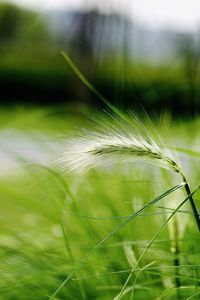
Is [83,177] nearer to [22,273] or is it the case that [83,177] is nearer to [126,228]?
[126,228]

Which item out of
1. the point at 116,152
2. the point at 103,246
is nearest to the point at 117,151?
the point at 116,152

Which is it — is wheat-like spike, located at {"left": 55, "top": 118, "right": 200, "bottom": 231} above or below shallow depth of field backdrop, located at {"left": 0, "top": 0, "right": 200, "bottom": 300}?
above

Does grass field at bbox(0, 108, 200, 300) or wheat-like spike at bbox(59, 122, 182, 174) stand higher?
wheat-like spike at bbox(59, 122, 182, 174)

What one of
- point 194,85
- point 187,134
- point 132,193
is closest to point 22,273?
point 132,193

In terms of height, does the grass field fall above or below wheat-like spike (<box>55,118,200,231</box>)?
below

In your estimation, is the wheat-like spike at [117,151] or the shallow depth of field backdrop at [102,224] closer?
the wheat-like spike at [117,151]

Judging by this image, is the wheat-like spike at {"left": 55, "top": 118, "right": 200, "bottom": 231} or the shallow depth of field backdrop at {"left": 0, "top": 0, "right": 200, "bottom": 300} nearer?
the wheat-like spike at {"left": 55, "top": 118, "right": 200, "bottom": 231}

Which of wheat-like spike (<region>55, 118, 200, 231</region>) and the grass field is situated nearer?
wheat-like spike (<region>55, 118, 200, 231</region>)

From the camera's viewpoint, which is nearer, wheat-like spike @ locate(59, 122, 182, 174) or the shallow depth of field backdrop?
wheat-like spike @ locate(59, 122, 182, 174)

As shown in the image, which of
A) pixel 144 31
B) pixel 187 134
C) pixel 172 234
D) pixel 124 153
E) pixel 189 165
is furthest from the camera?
pixel 144 31

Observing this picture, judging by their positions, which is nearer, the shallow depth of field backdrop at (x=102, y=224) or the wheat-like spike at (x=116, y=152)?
the wheat-like spike at (x=116, y=152)

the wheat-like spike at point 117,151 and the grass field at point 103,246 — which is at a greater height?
the wheat-like spike at point 117,151
